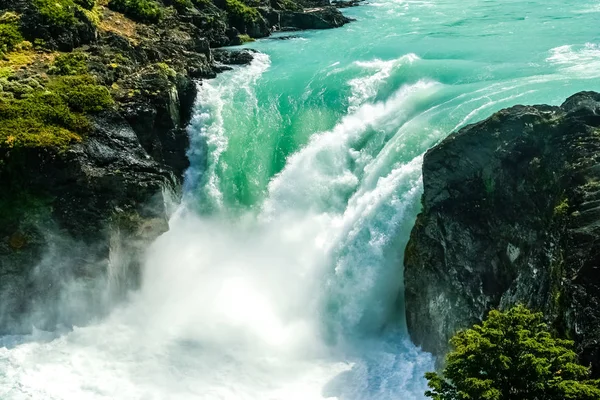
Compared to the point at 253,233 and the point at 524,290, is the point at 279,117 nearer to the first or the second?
the point at 253,233

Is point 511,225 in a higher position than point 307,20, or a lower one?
lower

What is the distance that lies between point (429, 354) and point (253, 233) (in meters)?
10.4

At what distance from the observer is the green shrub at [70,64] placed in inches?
1059

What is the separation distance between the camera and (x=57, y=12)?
3041 centimetres

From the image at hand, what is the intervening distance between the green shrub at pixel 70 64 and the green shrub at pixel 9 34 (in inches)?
100

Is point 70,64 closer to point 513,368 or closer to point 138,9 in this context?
point 138,9

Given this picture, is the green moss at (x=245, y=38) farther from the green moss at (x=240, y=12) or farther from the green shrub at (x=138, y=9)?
the green shrub at (x=138, y=9)

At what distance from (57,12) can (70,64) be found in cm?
511

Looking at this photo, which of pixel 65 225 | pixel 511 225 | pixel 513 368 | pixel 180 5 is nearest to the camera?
pixel 513 368

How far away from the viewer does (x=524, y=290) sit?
52.9ft

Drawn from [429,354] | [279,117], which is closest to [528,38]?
[279,117]

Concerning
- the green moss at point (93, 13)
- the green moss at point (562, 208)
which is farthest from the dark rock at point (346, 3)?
the green moss at point (562, 208)

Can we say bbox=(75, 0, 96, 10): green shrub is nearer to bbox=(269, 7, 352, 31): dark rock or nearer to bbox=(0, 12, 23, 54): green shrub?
bbox=(0, 12, 23, 54): green shrub

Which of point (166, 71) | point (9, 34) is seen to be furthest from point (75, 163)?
point (9, 34)
